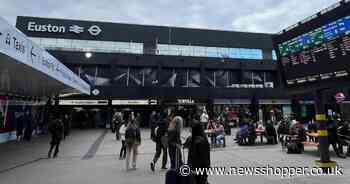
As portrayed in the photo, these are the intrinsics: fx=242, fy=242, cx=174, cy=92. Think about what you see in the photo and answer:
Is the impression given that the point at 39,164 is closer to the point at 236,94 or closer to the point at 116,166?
the point at 116,166

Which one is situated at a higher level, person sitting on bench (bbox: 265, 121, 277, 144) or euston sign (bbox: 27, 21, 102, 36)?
euston sign (bbox: 27, 21, 102, 36)

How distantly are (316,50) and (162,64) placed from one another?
2180 centimetres

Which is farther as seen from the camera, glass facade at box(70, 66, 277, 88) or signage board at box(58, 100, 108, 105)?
glass facade at box(70, 66, 277, 88)

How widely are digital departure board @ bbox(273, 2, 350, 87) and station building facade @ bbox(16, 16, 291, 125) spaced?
18.8m

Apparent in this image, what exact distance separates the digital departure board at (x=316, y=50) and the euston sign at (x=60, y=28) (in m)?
29.8

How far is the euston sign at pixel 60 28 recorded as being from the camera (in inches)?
1281

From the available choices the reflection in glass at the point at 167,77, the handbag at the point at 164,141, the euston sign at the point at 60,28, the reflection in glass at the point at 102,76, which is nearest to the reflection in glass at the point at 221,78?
the reflection in glass at the point at 167,77

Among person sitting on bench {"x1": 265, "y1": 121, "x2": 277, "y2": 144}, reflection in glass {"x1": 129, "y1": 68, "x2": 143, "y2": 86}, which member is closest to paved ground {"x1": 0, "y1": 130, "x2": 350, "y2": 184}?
person sitting on bench {"x1": 265, "y1": 121, "x2": 277, "y2": 144}

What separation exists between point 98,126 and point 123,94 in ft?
14.5

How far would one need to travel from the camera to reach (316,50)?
648cm

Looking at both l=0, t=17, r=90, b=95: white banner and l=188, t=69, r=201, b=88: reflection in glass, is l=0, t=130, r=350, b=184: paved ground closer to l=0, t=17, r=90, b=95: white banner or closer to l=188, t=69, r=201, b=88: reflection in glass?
l=0, t=17, r=90, b=95: white banner

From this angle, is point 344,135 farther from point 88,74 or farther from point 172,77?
point 88,74

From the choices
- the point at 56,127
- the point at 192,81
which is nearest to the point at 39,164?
the point at 56,127

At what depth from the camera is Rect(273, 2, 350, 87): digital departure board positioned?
227 inches
